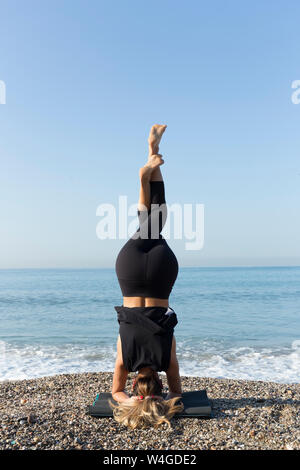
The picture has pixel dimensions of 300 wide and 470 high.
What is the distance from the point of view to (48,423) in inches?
163

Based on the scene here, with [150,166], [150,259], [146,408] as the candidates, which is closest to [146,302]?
[150,259]

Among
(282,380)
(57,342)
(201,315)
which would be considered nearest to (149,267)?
(282,380)

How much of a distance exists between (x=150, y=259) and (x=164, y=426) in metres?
1.73

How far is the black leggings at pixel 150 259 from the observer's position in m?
4.38

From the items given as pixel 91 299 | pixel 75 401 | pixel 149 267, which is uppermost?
pixel 149 267

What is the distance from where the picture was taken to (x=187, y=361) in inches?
356

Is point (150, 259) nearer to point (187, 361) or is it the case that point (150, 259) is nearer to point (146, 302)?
point (146, 302)

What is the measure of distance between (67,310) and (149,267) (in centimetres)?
1678

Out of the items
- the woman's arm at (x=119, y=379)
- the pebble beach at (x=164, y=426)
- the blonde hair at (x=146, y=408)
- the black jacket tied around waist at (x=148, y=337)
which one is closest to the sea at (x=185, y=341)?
the pebble beach at (x=164, y=426)
